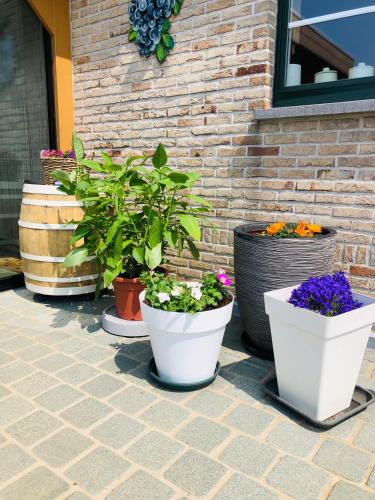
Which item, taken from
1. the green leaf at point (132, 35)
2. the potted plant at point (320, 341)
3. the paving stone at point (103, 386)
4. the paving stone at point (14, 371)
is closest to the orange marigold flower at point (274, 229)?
the potted plant at point (320, 341)

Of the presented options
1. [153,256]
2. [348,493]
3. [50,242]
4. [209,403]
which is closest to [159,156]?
[153,256]

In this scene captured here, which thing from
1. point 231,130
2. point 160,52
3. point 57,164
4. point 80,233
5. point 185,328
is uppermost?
point 160,52

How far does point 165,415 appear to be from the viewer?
1.71 meters

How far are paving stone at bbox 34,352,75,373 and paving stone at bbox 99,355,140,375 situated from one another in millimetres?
194

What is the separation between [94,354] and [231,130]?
1654 millimetres

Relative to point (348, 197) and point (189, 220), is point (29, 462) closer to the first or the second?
point (189, 220)

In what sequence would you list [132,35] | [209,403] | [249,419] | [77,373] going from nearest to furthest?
[249,419] < [209,403] < [77,373] < [132,35]

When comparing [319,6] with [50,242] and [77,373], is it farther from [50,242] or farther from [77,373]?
[77,373]

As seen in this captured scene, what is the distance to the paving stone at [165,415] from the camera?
1.65 m

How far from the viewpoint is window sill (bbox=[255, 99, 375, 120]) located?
212 cm

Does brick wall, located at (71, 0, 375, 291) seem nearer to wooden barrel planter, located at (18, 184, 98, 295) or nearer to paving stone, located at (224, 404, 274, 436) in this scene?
wooden barrel planter, located at (18, 184, 98, 295)

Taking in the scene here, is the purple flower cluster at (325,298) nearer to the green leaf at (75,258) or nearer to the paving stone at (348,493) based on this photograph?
the paving stone at (348,493)

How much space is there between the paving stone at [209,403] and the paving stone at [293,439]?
25 centimetres

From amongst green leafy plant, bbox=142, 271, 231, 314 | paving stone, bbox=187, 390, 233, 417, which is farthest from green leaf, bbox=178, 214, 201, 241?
paving stone, bbox=187, 390, 233, 417
